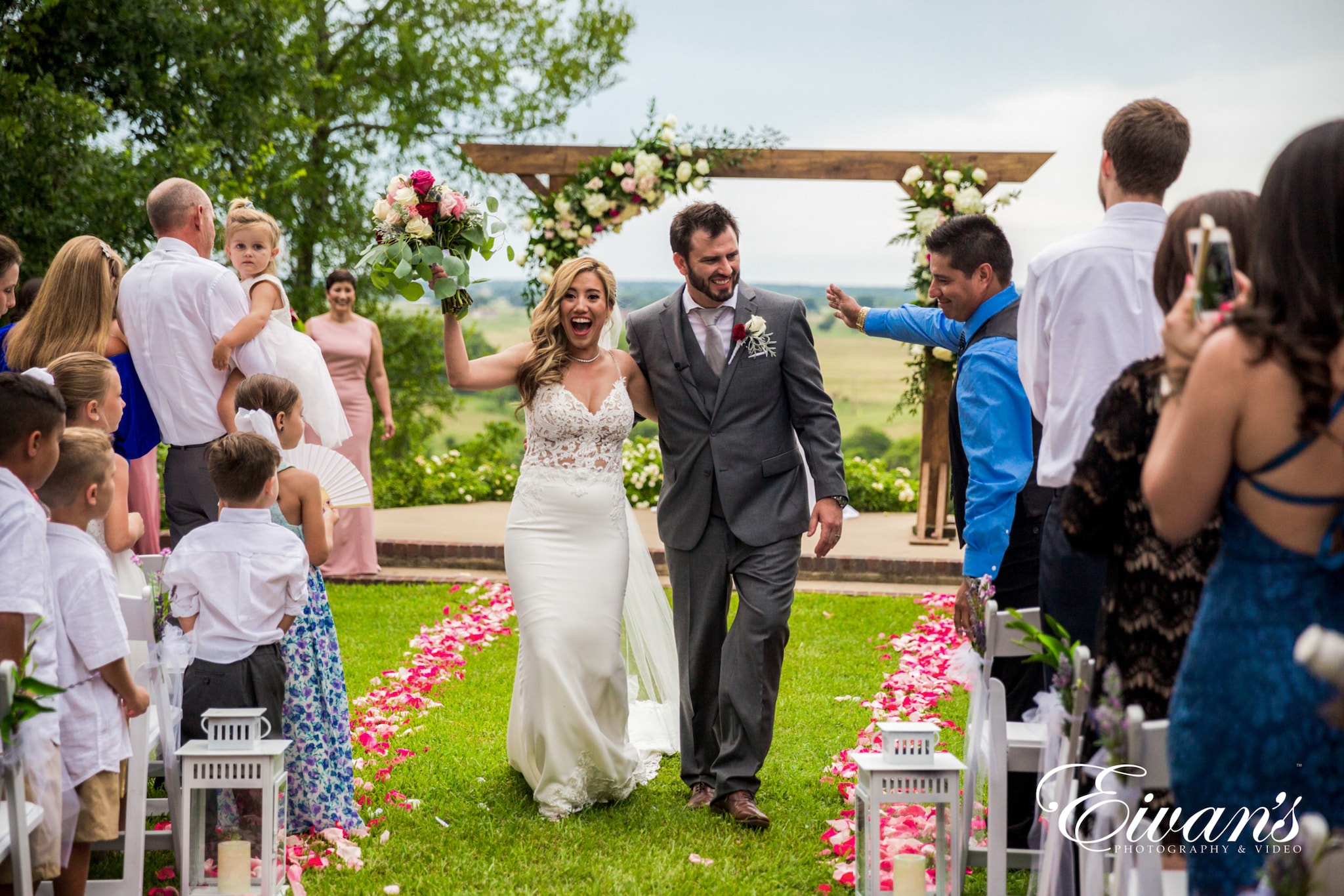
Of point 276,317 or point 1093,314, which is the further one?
point 276,317

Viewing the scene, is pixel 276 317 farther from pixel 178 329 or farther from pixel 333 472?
pixel 333 472

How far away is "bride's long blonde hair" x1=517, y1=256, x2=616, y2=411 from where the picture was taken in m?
4.78

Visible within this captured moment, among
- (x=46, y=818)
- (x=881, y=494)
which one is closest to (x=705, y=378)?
(x=46, y=818)

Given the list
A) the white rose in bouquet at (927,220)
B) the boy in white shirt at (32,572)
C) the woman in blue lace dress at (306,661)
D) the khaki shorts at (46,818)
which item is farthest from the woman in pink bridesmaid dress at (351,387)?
the khaki shorts at (46,818)

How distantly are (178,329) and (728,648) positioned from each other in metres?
2.64

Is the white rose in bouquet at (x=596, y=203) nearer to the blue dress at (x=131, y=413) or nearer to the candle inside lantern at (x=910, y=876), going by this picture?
the blue dress at (x=131, y=413)

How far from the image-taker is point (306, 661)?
4.19 metres

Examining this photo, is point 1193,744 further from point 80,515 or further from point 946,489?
point 946,489

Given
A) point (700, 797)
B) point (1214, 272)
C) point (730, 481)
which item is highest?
point (1214, 272)

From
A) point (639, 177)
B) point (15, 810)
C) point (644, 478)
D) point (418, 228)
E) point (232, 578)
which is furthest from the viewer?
point (644, 478)

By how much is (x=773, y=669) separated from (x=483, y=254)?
1.96 m

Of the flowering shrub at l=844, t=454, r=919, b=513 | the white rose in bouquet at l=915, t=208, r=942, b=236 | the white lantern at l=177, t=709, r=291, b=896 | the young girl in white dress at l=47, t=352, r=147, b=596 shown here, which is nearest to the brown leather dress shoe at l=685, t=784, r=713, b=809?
the white lantern at l=177, t=709, r=291, b=896

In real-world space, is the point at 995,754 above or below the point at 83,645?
below

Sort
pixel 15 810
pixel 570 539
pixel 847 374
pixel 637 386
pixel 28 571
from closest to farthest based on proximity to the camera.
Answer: pixel 15 810
pixel 28 571
pixel 570 539
pixel 637 386
pixel 847 374
